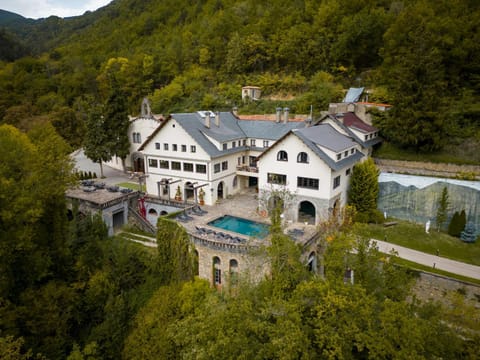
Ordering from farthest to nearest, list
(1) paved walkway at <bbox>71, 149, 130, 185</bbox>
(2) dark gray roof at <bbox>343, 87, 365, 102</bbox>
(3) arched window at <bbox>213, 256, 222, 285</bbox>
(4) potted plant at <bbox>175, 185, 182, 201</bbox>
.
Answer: (2) dark gray roof at <bbox>343, 87, 365, 102</bbox> < (1) paved walkway at <bbox>71, 149, 130, 185</bbox> < (4) potted plant at <bbox>175, 185, 182, 201</bbox> < (3) arched window at <bbox>213, 256, 222, 285</bbox>

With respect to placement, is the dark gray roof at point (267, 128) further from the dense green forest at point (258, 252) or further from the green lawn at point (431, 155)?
the dense green forest at point (258, 252)

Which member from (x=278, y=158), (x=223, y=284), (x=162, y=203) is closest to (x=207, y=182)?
(x=162, y=203)

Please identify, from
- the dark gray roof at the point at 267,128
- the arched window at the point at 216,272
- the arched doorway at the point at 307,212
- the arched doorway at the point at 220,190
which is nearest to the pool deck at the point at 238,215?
the arched doorway at the point at 220,190

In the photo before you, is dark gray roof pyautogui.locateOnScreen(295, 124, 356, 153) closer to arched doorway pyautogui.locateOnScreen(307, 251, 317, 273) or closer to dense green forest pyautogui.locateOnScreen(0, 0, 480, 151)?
dense green forest pyautogui.locateOnScreen(0, 0, 480, 151)

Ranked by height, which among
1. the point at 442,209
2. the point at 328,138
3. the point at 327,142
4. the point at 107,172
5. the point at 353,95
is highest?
the point at 353,95

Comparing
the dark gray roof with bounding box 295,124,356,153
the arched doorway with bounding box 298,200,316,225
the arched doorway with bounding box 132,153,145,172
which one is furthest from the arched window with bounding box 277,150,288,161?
the arched doorway with bounding box 132,153,145,172

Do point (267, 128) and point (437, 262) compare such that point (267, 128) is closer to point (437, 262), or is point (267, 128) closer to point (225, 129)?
point (225, 129)

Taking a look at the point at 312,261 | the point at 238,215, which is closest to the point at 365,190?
the point at 312,261
